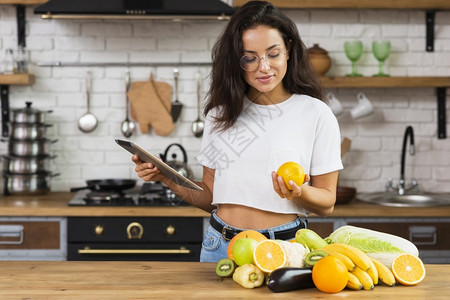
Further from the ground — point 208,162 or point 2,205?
point 208,162

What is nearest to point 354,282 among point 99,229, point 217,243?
point 217,243

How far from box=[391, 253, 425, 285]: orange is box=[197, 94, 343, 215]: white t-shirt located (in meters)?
0.49

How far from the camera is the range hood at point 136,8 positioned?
3.56 m

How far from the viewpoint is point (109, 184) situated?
12.3ft

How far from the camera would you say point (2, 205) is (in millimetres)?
3533

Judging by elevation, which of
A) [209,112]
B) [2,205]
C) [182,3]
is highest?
[182,3]

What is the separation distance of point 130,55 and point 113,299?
269 centimetres

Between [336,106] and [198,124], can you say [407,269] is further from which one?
[198,124]

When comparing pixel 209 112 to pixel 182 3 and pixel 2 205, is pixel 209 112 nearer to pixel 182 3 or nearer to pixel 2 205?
pixel 182 3

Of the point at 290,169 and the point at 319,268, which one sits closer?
the point at 319,268

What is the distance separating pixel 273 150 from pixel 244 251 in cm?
56


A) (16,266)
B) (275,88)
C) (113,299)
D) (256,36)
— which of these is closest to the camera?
(113,299)

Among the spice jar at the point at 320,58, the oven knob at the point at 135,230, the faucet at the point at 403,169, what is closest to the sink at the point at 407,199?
the faucet at the point at 403,169

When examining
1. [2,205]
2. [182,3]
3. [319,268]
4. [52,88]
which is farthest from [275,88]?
[52,88]
